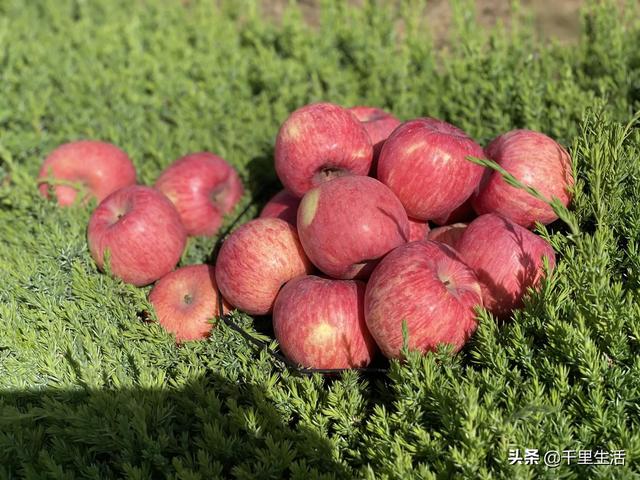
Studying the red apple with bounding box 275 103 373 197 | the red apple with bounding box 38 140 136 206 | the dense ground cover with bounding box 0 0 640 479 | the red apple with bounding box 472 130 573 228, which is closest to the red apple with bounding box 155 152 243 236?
the dense ground cover with bounding box 0 0 640 479

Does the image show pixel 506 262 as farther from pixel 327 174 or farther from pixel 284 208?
pixel 284 208

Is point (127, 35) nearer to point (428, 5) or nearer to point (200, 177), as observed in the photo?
point (200, 177)

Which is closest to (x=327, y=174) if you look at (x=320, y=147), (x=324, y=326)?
(x=320, y=147)

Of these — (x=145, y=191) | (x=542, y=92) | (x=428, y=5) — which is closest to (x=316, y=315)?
(x=145, y=191)

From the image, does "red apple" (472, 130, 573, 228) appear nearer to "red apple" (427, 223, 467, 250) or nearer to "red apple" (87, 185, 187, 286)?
"red apple" (427, 223, 467, 250)

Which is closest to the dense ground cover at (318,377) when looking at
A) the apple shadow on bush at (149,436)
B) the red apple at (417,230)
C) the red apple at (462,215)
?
the apple shadow on bush at (149,436)

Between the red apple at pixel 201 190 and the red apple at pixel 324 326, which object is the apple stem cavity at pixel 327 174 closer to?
the red apple at pixel 324 326
